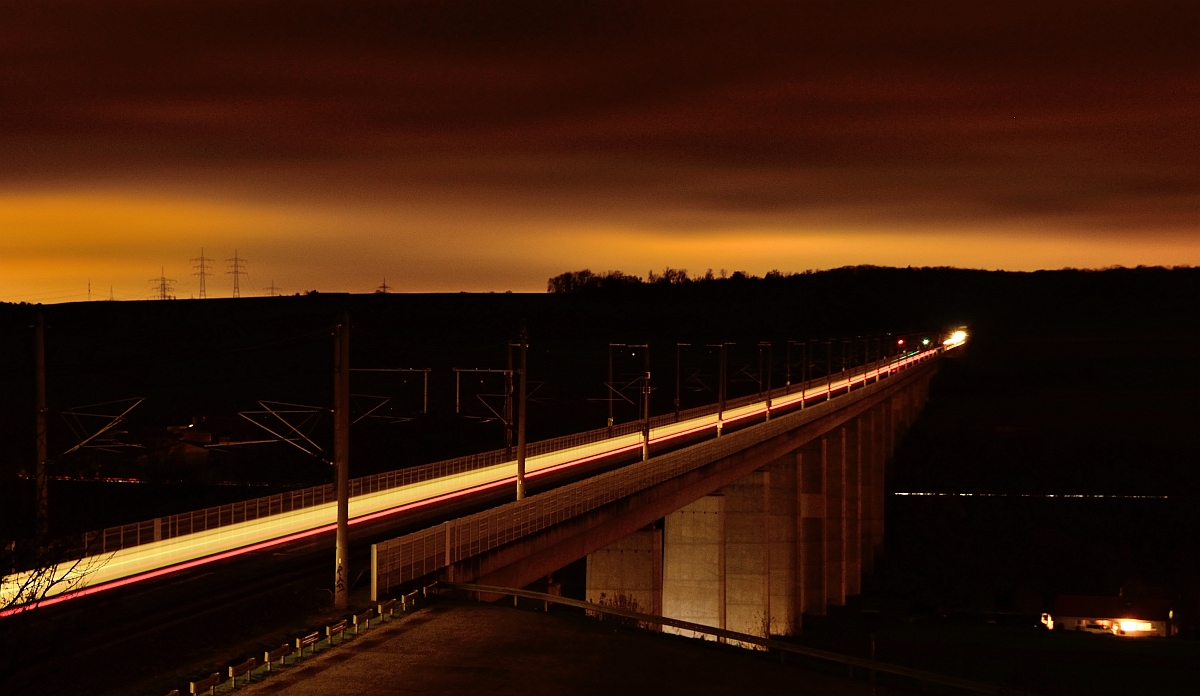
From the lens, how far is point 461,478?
5322cm

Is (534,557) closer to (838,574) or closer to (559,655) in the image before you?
(559,655)

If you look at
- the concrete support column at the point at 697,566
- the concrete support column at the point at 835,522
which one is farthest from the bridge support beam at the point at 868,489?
the concrete support column at the point at 697,566

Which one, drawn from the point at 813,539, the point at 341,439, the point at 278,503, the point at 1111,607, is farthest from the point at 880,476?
the point at 341,439

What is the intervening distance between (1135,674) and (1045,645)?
8.86 metres

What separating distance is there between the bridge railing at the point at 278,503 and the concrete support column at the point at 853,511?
49.4 ft

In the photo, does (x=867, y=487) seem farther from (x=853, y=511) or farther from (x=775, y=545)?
(x=775, y=545)

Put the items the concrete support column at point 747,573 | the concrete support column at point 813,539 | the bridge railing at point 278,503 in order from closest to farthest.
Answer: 1. the bridge railing at point 278,503
2. the concrete support column at point 747,573
3. the concrete support column at point 813,539

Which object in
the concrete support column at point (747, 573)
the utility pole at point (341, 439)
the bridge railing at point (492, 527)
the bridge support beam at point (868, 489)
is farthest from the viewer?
the bridge support beam at point (868, 489)

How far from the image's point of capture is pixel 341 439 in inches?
1115

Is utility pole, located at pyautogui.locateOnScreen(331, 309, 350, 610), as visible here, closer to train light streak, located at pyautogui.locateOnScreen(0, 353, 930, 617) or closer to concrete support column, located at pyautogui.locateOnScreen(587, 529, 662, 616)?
train light streak, located at pyautogui.locateOnScreen(0, 353, 930, 617)

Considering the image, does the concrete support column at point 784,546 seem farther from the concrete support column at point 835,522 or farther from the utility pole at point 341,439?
the utility pole at point 341,439

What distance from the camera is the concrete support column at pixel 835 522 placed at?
85.3 metres

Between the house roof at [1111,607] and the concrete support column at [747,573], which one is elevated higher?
the concrete support column at [747,573]

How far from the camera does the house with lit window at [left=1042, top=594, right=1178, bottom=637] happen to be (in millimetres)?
81438
